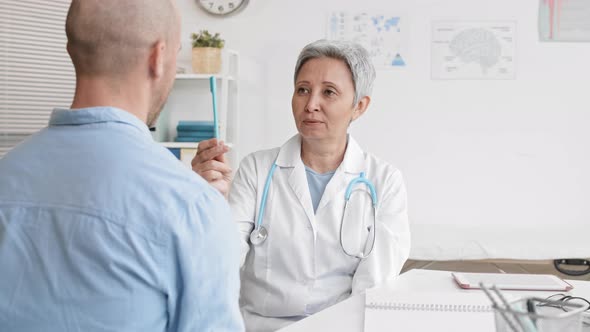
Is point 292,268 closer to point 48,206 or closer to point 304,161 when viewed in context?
point 304,161

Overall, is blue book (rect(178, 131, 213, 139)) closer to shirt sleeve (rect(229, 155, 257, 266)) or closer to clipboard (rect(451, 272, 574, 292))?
shirt sleeve (rect(229, 155, 257, 266))

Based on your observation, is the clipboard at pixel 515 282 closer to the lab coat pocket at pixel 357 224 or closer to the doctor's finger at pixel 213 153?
the lab coat pocket at pixel 357 224

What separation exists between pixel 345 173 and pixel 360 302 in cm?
57

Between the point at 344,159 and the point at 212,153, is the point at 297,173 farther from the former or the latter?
the point at 212,153

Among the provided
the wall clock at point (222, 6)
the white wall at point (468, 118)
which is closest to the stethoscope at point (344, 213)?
the white wall at point (468, 118)

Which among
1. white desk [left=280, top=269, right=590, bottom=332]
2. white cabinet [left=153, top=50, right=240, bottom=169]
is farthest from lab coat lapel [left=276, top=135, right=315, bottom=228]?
white cabinet [left=153, top=50, right=240, bottom=169]

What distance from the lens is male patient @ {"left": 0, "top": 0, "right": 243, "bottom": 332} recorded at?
714mm

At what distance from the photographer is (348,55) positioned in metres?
1.82

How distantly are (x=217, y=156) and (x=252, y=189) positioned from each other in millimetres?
351

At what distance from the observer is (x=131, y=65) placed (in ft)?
2.77

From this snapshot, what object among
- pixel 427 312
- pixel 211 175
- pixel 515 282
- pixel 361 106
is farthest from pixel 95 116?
pixel 361 106

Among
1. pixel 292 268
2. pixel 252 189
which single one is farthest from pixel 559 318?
pixel 252 189

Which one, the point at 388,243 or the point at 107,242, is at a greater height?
the point at 107,242

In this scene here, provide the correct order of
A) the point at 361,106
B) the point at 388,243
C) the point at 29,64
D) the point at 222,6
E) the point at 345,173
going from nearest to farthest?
the point at 388,243
the point at 345,173
the point at 361,106
the point at 29,64
the point at 222,6
